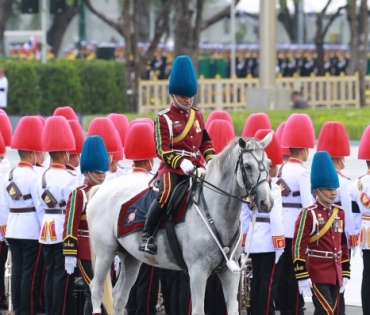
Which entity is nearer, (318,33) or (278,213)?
(278,213)

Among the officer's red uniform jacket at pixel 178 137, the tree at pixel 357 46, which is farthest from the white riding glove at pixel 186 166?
the tree at pixel 357 46

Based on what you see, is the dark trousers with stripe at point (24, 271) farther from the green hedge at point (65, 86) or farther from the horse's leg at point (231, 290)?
the green hedge at point (65, 86)

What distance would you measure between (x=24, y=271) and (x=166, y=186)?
1945 mm

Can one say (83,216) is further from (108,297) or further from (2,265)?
(2,265)

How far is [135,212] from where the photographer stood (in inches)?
400

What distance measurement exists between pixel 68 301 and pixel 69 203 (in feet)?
3.01

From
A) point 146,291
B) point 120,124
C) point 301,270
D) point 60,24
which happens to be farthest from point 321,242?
point 60,24

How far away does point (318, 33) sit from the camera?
43969 mm

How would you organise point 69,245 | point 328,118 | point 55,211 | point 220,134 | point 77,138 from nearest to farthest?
1. point 69,245
2. point 55,211
3. point 220,134
4. point 77,138
5. point 328,118

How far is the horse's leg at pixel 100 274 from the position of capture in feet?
34.1

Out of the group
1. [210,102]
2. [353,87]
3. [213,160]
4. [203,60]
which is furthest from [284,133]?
[203,60]

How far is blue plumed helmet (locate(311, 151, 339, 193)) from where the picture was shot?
9820 mm

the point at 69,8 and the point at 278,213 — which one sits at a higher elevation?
the point at 69,8

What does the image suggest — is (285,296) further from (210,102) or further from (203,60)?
(203,60)
